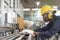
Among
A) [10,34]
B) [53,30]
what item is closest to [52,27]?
[53,30]

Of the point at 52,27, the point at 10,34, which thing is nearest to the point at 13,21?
the point at 10,34

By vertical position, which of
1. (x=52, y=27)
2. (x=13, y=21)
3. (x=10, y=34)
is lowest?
(x=10, y=34)

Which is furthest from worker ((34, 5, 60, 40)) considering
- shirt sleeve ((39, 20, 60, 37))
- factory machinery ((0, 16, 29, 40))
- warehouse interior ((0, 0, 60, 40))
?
factory machinery ((0, 16, 29, 40))

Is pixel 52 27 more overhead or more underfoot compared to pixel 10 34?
more overhead

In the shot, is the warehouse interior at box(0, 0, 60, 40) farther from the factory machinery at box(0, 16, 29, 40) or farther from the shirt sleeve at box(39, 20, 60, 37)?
the shirt sleeve at box(39, 20, 60, 37)

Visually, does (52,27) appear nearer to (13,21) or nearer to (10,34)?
(10,34)

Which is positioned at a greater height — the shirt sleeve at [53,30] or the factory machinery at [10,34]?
the shirt sleeve at [53,30]

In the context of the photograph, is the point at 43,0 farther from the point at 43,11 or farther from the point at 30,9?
the point at 43,11

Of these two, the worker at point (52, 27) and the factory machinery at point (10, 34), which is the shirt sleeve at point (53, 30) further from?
the factory machinery at point (10, 34)

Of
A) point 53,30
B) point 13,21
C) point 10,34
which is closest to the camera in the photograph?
point 53,30

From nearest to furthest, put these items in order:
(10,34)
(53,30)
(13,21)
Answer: (53,30) < (10,34) < (13,21)

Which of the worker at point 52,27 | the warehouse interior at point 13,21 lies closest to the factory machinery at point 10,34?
the warehouse interior at point 13,21

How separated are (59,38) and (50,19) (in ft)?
1.24

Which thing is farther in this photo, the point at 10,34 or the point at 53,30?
the point at 10,34
